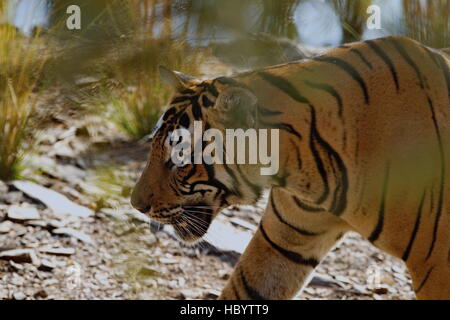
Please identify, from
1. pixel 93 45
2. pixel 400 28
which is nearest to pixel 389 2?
pixel 400 28

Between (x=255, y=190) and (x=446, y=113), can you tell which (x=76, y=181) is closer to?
(x=255, y=190)

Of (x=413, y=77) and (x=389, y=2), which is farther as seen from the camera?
(x=413, y=77)

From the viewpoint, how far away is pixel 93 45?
1.29 ft

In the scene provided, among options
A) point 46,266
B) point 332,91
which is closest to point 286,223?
point 332,91

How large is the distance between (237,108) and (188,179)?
0.23 meters

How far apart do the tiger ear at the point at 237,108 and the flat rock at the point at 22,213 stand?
1.34 m

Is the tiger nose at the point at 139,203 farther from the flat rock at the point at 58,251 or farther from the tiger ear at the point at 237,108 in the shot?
the flat rock at the point at 58,251

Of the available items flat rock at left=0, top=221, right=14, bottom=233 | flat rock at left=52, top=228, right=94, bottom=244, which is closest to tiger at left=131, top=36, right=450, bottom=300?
flat rock at left=52, top=228, right=94, bottom=244

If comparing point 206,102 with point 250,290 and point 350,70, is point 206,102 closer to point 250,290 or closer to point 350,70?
point 350,70

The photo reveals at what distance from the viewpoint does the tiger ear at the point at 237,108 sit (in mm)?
1053

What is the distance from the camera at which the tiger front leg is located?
1.39m

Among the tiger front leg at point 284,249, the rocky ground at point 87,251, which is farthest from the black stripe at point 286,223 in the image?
the rocky ground at point 87,251

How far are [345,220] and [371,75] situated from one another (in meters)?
0.31

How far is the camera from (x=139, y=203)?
123cm
